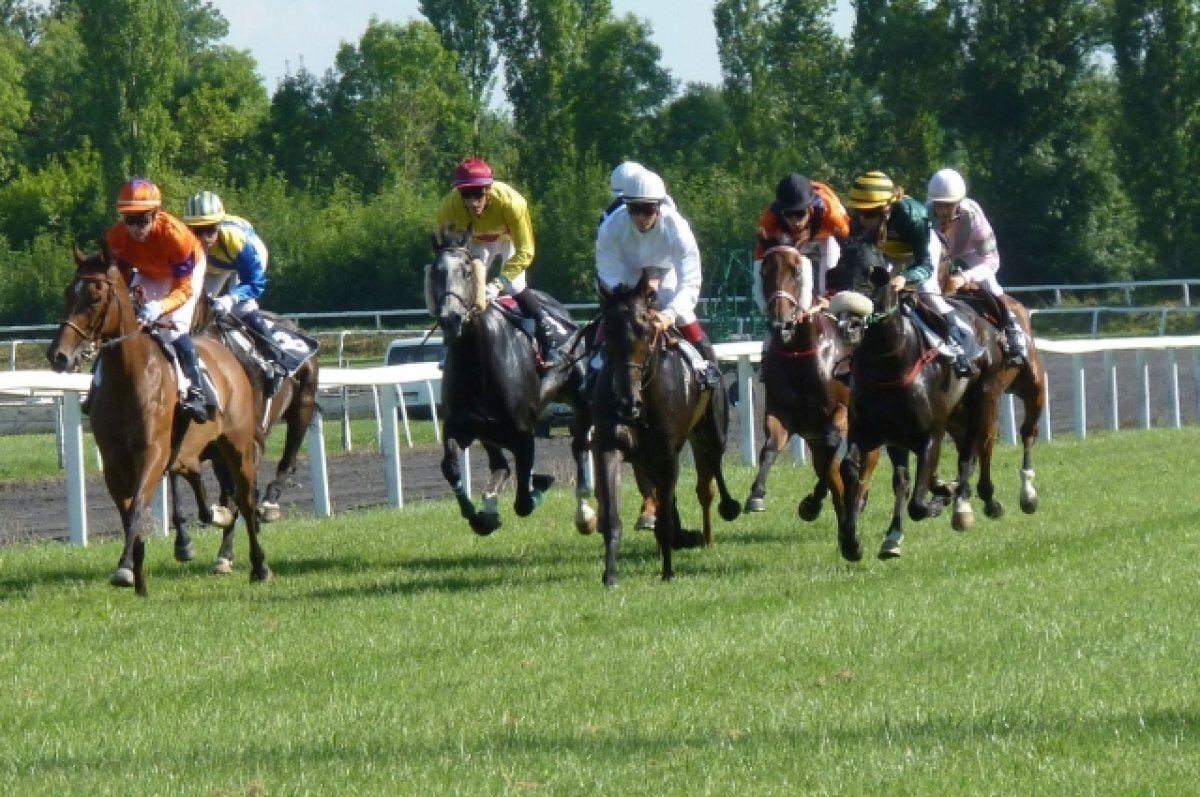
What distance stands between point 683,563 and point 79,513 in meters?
4.25

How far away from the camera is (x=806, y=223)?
13.6m

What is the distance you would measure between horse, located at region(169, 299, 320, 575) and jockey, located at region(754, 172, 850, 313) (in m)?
3.24

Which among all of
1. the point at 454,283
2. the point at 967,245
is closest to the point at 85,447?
the point at 967,245

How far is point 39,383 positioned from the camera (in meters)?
15.7

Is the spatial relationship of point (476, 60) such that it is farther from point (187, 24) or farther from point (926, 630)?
point (926, 630)

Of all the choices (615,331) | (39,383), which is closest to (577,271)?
(39,383)

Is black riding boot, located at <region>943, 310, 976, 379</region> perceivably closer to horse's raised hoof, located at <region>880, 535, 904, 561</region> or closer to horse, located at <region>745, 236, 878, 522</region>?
horse, located at <region>745, 236, 878, 522</region>

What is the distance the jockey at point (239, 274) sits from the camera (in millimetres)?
14391

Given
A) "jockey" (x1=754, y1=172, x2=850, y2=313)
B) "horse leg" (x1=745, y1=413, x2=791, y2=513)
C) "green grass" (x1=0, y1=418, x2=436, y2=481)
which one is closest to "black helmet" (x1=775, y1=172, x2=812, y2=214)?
"jockey" (x1=754, y1=172, x2=850, y2=313)

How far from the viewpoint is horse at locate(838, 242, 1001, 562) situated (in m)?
12.4

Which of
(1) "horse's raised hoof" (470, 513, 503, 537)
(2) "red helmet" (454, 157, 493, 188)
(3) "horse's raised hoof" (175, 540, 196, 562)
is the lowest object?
(3) "horse's raised hoof" (175, 540, 196, 562)

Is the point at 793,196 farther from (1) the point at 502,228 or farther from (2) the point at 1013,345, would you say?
(2) the point at 1013,345

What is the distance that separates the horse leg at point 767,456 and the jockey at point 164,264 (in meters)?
3.70

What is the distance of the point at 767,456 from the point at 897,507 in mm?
2285
